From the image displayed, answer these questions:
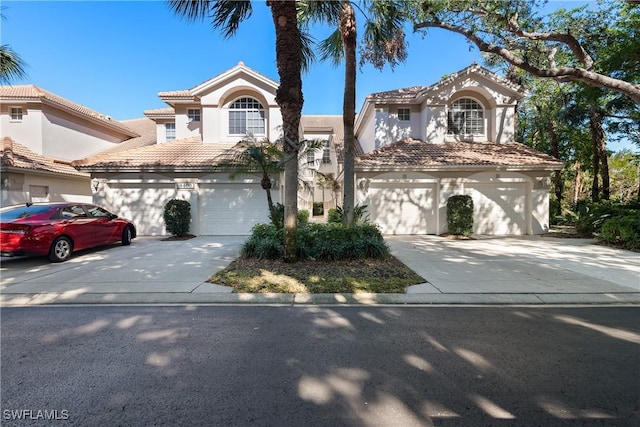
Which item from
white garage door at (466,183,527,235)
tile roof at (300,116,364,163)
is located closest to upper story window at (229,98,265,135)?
tile roof at (300,116,364,163)

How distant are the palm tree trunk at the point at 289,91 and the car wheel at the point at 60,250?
5991 millimetres

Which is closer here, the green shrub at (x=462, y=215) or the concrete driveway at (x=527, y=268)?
the concrete driveway at (x=527, y=268)

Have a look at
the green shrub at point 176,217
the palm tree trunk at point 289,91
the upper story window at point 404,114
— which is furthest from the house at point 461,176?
the green shrub at point 176,217

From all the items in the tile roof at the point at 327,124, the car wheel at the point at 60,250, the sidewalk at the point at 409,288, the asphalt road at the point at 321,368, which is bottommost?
the asphalt road at the point at 321,368

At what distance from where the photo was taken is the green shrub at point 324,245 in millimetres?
7406

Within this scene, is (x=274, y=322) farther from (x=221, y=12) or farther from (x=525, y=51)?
(x=525, y=51)

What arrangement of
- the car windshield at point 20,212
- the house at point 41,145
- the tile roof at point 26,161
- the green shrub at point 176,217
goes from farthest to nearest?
the house at point 41,145 → the tile roof at point 26,161 → the green shrub at point 176,217 → the car windshield at point 20,212

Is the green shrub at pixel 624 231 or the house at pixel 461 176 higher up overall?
the house at pixel 461 176

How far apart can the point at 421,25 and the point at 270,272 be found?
10.6 meters

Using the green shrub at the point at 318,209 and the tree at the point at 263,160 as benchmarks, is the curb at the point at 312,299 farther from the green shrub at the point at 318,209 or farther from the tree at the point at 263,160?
the green shrub at the point at 318,209

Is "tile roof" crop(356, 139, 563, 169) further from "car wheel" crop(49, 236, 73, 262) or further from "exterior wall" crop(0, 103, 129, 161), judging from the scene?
"exterior wall" crop(0, 103, 129, 161)

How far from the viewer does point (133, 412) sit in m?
2.40

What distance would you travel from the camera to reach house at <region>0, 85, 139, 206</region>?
12.5m

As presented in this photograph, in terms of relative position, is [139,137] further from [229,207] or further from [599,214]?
[599,214]
